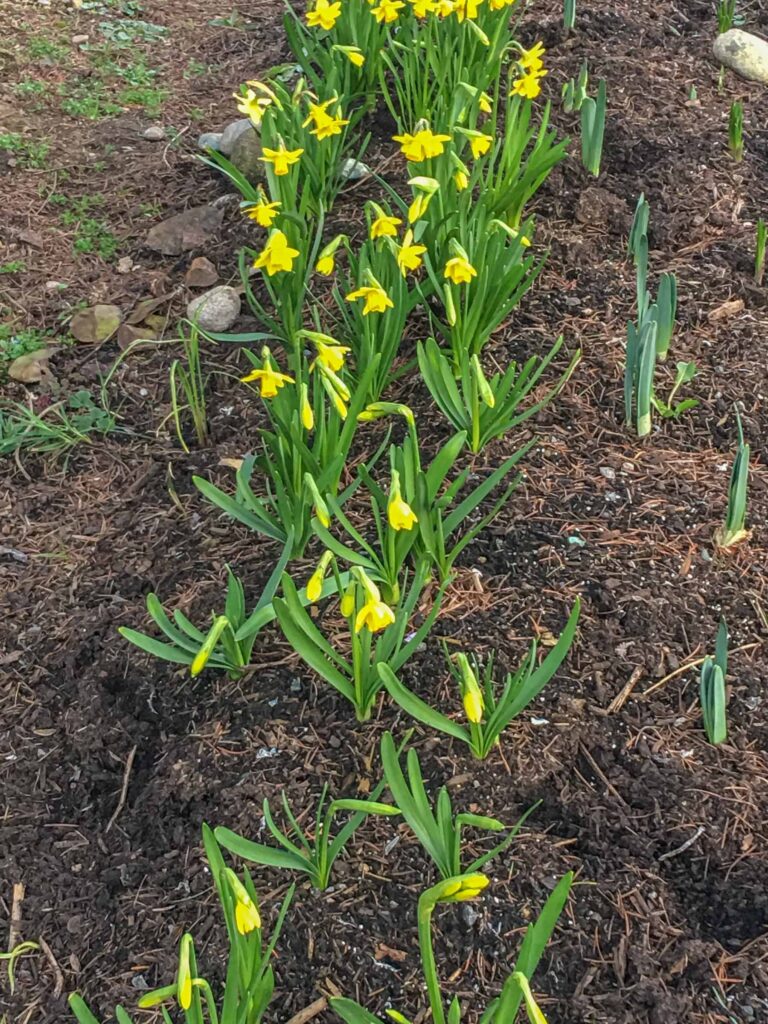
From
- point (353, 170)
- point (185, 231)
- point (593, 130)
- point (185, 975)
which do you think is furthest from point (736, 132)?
point (185, 975)

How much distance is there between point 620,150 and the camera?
10.7 ft

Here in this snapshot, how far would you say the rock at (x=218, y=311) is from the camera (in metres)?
2.99

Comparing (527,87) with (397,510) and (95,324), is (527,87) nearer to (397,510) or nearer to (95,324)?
(95,324)

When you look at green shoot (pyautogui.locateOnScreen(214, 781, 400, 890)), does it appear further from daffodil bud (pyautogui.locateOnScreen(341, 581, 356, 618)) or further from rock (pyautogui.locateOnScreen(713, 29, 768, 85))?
rock (pyautogui.locateOnScreen(713, 29, 768, 85))

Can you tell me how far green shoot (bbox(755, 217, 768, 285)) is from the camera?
2.72 metres

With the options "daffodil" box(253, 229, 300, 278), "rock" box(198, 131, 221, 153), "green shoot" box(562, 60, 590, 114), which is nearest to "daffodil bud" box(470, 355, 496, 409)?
"daffodil" box(253, 229, 300, 278)

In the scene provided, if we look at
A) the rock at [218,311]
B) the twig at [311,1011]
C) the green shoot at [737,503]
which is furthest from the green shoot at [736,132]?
the twig at [311,1011]

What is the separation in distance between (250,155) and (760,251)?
177 centimetres

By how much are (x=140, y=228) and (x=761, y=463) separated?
7.54 feet

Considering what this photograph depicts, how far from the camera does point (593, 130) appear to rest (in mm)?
2998

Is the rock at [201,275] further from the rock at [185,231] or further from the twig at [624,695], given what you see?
the twig at [624,695]

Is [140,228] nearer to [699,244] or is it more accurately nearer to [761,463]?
[699,244]

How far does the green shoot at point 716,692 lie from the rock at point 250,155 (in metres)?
2.43

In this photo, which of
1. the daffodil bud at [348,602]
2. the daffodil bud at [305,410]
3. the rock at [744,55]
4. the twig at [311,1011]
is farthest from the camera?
the rock at [744,55]
